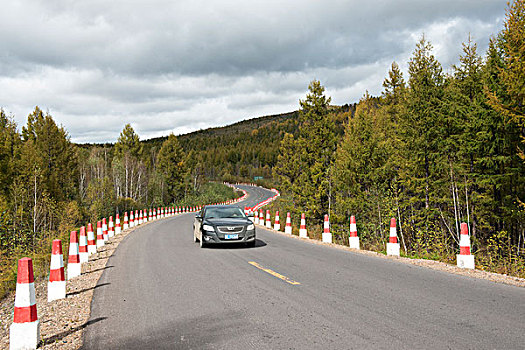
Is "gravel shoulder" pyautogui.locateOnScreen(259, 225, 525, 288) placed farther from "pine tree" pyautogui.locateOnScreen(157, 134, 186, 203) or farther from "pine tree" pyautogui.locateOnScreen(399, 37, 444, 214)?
"pine tree" pyautogui.locateOnScreen(157, 134, 186, 203)

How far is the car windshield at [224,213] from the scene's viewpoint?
1361cm

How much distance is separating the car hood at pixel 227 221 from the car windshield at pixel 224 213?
0.44m

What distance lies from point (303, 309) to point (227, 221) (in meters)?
7.97

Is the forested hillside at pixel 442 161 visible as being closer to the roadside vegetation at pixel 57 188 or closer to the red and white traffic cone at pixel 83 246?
the red and white traffic cone at pixel 83 246

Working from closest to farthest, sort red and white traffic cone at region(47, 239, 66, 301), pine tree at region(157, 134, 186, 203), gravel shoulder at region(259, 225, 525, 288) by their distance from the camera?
1. red and white traffic cone at region(47, 239, 66, 301)
2. gravel shoulder at region(259, 225, 525, 288)
3. pine tree at region(157, 134, 186, 203)

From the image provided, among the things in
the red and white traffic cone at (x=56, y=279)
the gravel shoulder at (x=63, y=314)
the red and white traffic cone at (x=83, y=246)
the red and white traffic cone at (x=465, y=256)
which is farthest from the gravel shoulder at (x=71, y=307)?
the red and white traffic cone at (x=83, y=246)

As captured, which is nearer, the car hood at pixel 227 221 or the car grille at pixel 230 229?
the car grille at pixel 230 229

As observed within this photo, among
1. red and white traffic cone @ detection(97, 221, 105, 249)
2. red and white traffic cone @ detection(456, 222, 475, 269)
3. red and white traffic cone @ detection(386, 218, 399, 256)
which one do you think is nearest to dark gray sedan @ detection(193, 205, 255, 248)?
red and white traffic cone @ detection(386, 218, 399, 256)

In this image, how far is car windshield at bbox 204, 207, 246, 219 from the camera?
13.6 metres

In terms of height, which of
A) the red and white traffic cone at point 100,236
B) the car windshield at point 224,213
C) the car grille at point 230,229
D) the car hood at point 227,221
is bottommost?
the red and white traffic cone at point 100,236

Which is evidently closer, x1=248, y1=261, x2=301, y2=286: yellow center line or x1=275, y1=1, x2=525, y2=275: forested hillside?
x1=248, y1=261, x2=301, y2=286: yellow center line

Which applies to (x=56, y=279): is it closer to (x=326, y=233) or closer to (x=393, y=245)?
(x=393, y=245)

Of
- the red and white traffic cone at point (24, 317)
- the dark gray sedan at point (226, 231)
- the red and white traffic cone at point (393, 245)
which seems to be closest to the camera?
the red and white traffic cone at point (24, 317)

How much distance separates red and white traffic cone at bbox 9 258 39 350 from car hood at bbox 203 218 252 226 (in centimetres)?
825
